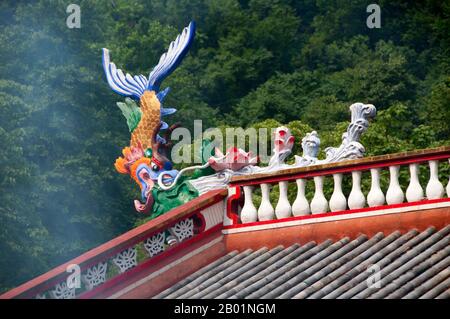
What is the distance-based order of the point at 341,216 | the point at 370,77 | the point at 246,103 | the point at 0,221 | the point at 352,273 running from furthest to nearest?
the point at 246,103 → the point at 370,77 → the point at 0,221 → the point at 341,216 → the point at 352,273

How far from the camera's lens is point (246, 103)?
68.6 meters

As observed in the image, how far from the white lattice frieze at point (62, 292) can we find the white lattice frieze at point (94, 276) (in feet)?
0.85

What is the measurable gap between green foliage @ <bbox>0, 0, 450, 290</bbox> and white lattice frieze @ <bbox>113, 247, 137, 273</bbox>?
73.2 feet

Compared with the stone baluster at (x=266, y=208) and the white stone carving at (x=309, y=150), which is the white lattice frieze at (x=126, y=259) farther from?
the white stone carving at (x=309, y=150)

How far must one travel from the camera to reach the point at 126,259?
2038 cm

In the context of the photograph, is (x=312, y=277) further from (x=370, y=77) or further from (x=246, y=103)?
(x=246, y=103)

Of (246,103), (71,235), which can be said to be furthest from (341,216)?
(246,103)

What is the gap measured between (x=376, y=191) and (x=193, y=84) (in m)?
50.7

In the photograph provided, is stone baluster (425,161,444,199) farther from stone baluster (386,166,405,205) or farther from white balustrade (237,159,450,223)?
stone baluster (386,166,405,205)

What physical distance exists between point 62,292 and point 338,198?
3.57 meters

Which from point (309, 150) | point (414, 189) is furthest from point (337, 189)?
point (414, 189)

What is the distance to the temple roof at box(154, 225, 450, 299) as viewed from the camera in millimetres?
17859

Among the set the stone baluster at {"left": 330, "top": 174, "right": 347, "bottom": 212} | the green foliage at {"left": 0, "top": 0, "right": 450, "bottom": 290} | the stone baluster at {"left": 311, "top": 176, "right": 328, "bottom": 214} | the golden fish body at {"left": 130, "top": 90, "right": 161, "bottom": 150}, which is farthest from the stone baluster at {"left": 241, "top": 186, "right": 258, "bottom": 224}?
the green foliage at {"left": 0, "top": 0, "right": 450, "bottom": 290}

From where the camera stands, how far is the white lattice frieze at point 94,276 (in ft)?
65.6
